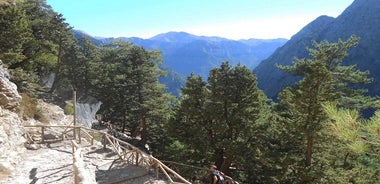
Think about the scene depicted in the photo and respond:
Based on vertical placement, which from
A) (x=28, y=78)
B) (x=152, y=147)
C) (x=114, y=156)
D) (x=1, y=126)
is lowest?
(x=152, y=147)

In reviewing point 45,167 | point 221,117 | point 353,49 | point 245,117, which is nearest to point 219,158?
point 221,117

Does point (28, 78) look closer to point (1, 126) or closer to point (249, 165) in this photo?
point (1, 126)

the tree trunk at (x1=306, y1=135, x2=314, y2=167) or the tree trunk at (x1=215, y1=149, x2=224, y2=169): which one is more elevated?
the tree trunk at (x1=306, y1=135, x2=314, y2=167)

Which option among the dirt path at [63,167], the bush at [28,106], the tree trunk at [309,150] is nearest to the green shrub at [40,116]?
the bush at [28,106]

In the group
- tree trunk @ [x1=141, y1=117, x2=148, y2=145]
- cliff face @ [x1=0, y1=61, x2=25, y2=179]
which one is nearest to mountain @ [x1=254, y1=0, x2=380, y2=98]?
tree trunk @ [x1=141, y1=117, x2=148, y2=145]

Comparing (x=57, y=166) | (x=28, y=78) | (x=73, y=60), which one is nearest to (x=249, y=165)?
(x=57, y=166)

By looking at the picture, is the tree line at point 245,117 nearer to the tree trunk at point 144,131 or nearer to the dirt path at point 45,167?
the tree trunk at point 144,131

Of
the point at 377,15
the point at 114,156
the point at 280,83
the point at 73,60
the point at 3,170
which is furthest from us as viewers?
the point at 280,83

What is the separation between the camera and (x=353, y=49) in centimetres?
12175

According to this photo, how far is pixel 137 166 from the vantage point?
806 inches

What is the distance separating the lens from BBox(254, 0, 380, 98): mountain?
11456cm

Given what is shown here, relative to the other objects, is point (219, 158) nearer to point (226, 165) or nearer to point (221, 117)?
point (226, 165)

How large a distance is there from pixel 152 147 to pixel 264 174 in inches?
688

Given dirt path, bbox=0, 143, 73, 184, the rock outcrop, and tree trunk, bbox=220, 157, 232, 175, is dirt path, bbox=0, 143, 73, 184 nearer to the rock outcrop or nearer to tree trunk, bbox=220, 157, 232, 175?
the rock outcrop
